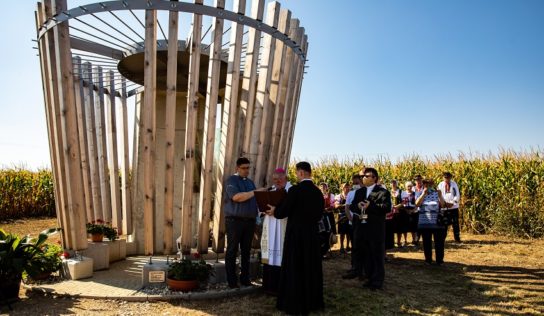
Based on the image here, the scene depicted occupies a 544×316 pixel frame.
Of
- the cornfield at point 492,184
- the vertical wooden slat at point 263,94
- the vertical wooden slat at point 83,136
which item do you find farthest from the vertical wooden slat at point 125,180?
the cornfield at point 492,184

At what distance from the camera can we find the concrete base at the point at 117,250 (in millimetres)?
7254

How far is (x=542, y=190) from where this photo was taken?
38.3 ft

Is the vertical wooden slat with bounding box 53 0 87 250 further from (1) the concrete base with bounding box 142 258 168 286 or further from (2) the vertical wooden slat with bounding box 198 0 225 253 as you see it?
(2) the vertical wooden slat with bounding box 198 0 225 253

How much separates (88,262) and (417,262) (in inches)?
243

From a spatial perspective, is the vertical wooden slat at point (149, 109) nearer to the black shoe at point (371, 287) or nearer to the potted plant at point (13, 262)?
the potted plant at point (13, 262)

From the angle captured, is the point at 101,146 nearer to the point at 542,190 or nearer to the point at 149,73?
the point at 149,73

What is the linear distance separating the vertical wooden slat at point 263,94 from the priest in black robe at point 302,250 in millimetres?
1594

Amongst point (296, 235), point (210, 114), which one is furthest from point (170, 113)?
point (296, 235)

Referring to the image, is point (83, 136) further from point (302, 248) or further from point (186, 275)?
point (302, 248)

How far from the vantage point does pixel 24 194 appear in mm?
17750

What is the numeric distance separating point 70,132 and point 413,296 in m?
5.40

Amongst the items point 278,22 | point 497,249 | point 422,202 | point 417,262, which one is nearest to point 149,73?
point 278,22

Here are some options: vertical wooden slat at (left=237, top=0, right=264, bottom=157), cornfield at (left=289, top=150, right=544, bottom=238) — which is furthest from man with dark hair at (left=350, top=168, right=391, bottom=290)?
cornfield at (left=289, top=150, right=544, bottom=238)

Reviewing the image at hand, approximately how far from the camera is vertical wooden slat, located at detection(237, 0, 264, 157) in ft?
20.2
